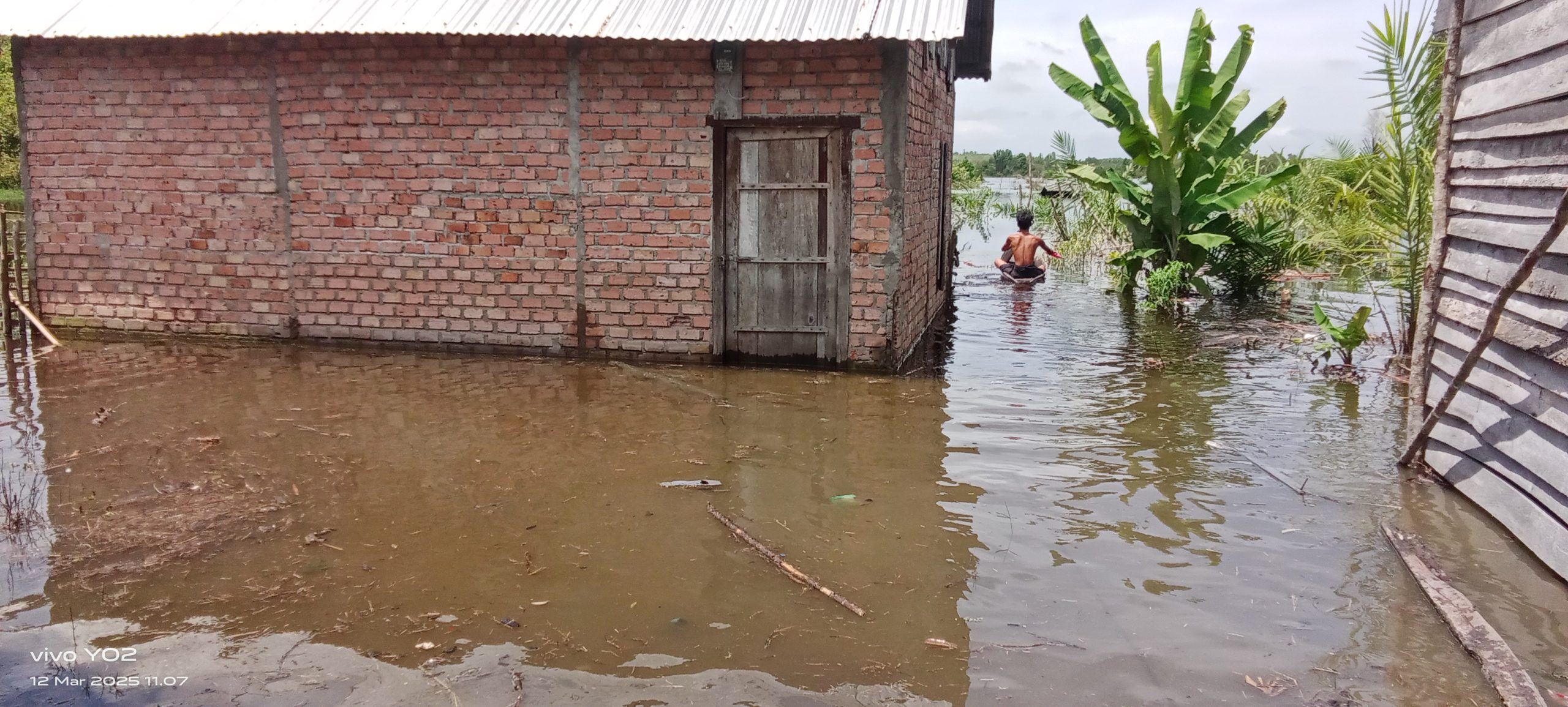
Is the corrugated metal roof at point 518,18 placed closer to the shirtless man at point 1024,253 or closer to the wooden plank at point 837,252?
the wooden plank at point 837,252

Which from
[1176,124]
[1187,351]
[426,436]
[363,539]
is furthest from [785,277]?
[1176,124]

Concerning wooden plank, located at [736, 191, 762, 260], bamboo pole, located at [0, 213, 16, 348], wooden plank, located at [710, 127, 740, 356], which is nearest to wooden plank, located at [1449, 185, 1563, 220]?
wooden plank, located at [736, 191, 762, 260]

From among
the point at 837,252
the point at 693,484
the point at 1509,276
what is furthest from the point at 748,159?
the point at 1509,276

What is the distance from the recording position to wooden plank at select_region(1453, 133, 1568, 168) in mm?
4152

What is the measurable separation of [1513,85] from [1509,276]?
0.84 metres

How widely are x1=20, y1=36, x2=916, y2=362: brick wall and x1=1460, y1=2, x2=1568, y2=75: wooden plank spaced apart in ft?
11.7

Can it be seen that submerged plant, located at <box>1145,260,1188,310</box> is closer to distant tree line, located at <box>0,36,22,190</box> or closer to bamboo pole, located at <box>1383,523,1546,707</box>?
bamboo pole, located at <box>1383,523,1546,707</box>

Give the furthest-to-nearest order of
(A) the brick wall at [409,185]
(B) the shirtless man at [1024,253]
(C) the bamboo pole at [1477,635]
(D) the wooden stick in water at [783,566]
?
(B) the shirtless man at [1024,253]
(A) the brick wall at [409,185]
(D) the wooden stick in water at [783,566]
(C) the bamboo pole at [1477,635]

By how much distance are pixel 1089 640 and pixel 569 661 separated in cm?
173

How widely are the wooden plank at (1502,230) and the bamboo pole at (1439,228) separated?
0.11 m

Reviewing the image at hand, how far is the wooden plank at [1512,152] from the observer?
415cm

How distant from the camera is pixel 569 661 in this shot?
3289mm

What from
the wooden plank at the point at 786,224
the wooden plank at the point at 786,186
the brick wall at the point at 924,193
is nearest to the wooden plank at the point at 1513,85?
the brick wall at the point at 924,193

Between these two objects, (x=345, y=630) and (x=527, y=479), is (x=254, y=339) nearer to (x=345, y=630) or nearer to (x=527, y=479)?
(x=527, y=479)
